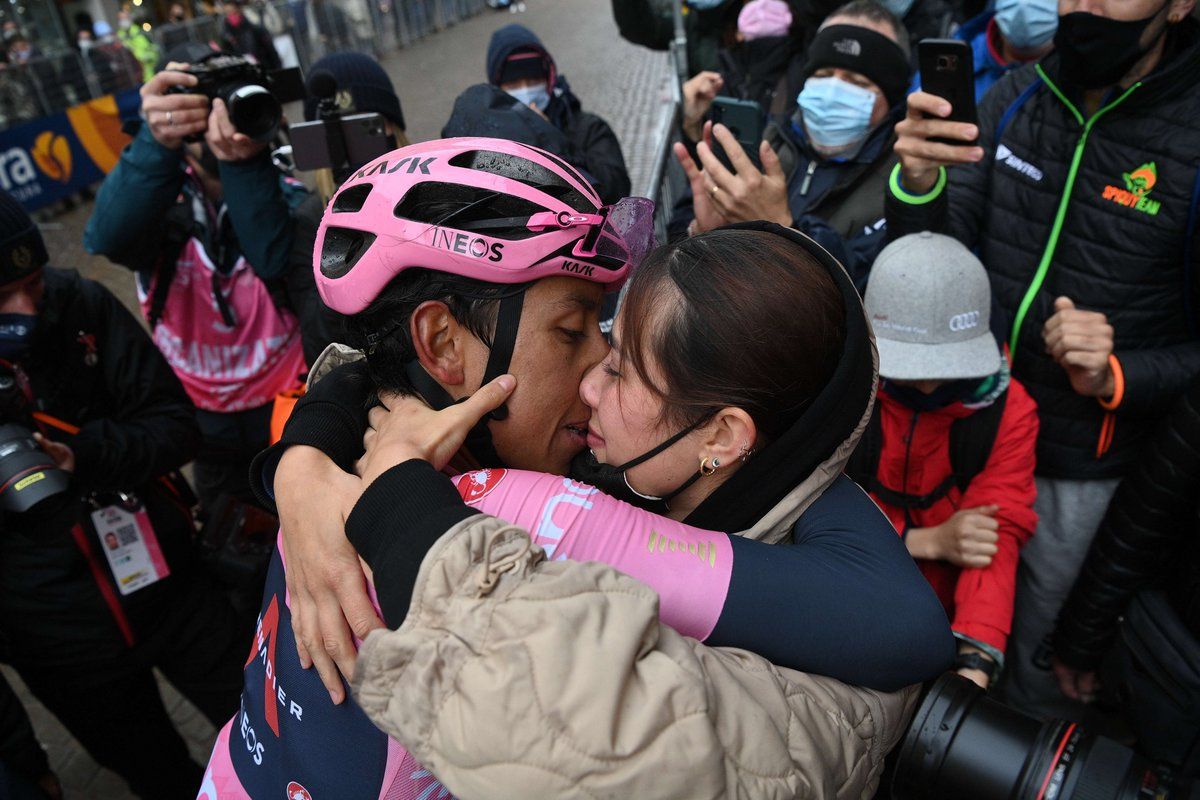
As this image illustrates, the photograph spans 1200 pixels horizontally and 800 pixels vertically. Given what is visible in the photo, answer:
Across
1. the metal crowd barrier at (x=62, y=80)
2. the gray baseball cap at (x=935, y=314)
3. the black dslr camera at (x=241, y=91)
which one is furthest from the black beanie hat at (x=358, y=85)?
the metal crowd barrier at (x=62, y=80)

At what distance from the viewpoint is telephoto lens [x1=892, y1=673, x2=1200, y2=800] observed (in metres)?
1.41

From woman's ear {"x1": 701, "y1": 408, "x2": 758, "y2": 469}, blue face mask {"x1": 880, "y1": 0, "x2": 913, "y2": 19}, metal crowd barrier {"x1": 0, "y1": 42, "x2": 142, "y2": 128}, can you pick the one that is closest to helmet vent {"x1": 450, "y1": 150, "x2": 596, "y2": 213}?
woman's ear {"x1": 701, "y1": 408, "x2": 758, "y2": 469}

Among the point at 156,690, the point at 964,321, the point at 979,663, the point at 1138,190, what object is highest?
the point at 1138,190

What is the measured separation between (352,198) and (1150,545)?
2.48 meters

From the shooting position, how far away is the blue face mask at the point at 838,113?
11.0 feet

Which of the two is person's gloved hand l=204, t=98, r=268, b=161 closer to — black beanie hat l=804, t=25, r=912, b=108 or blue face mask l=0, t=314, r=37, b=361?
blue face mask l=0, t=314, r=37, b=361

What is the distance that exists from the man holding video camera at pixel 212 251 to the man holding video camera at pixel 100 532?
423 millimetres

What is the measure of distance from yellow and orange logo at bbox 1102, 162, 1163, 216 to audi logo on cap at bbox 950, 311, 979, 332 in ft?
2.04

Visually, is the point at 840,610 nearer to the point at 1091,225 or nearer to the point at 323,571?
the point at 323,571

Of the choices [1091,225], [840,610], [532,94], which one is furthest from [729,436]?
[532,94]

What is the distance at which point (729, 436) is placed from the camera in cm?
150

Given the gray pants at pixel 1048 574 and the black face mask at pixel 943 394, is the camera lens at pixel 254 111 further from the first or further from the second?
the gray pants at pixel 1048 574

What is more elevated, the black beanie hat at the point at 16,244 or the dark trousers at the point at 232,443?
the black beanie hat at the point at 16,244

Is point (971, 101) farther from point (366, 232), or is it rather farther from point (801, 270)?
point (366, 232)
